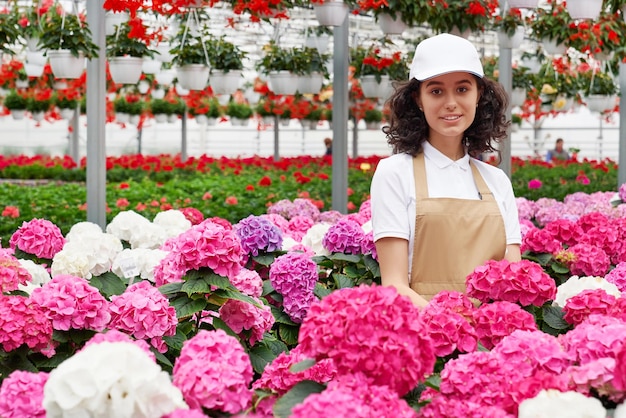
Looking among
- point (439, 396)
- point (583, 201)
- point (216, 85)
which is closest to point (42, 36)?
point (216, 85)

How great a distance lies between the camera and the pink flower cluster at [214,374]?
1.59 m

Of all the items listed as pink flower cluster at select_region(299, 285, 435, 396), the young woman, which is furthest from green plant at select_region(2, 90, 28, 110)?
pink flower cluster at select_region(299, 285, 435, 396)

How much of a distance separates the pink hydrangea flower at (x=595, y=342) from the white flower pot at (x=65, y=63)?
179 inches

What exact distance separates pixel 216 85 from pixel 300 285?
5.35 metres

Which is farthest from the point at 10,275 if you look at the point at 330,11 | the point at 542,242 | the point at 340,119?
the point at 340,119

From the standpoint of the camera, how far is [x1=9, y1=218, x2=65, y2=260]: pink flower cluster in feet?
11.2

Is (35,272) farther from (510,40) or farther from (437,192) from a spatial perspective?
(510,40)

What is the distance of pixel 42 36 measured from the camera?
6.02 m

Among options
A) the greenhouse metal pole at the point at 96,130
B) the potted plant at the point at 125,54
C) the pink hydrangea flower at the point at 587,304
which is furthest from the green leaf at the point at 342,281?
the potted plant at the point at 125,54

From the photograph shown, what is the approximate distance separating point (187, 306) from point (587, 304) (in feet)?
3.32

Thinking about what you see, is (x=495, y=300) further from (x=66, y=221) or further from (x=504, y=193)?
(x=66, y=221)

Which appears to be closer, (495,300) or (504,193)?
(495,300)

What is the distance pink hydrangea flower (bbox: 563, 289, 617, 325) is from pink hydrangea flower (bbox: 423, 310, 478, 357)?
487 millimetres

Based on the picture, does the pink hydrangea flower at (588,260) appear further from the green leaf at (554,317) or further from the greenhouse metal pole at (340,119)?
the greenhouse metal pole at (340,119)
